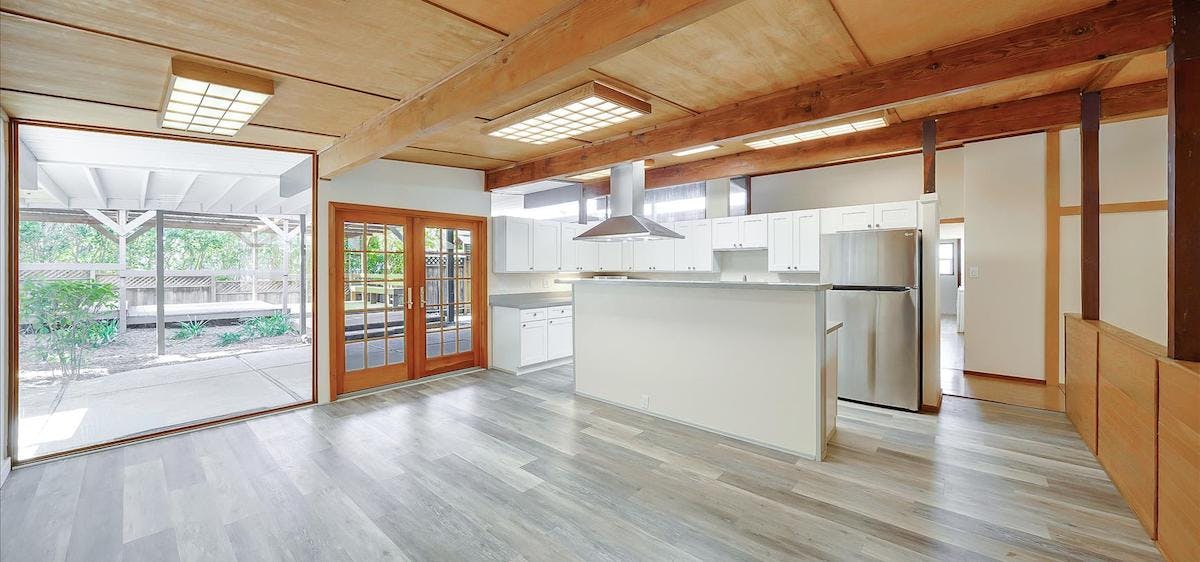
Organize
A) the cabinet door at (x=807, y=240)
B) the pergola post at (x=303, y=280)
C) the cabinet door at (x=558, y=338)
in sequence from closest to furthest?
the cabinet door at (x=807, y=240) → the cabinet door at (x=558, y=338) → the pergola post at (x=303, y=280)

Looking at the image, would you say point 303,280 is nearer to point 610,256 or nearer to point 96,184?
point 96,184

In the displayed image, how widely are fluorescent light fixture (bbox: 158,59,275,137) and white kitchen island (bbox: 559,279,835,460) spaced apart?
299 cm

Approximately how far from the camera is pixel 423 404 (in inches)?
175

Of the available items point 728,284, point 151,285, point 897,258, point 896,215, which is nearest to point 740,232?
point 896,215

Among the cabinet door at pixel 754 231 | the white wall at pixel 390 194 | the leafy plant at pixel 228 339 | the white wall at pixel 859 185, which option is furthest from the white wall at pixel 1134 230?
the leafy plant at pixel 228 339

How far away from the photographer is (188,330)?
340 inches

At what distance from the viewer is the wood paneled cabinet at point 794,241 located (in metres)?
5.30

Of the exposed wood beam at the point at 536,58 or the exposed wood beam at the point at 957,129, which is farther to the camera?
the exposed wood beam at the point at 957,129

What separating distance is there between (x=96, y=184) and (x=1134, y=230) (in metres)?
12.8

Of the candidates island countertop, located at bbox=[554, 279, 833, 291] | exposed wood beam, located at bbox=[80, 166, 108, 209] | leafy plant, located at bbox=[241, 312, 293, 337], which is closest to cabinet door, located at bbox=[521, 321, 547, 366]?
island countertop, located at bbox=[554, 279, 833, 291]

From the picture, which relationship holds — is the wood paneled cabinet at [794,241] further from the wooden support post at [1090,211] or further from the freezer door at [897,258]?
the wooden support post at [1090,211]

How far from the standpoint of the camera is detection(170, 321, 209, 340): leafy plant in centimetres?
855

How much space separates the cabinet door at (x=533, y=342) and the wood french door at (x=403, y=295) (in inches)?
26.7

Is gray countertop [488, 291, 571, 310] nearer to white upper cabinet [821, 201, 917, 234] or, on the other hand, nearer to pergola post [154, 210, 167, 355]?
white upper cabinet [821, 201, 917, 234]
